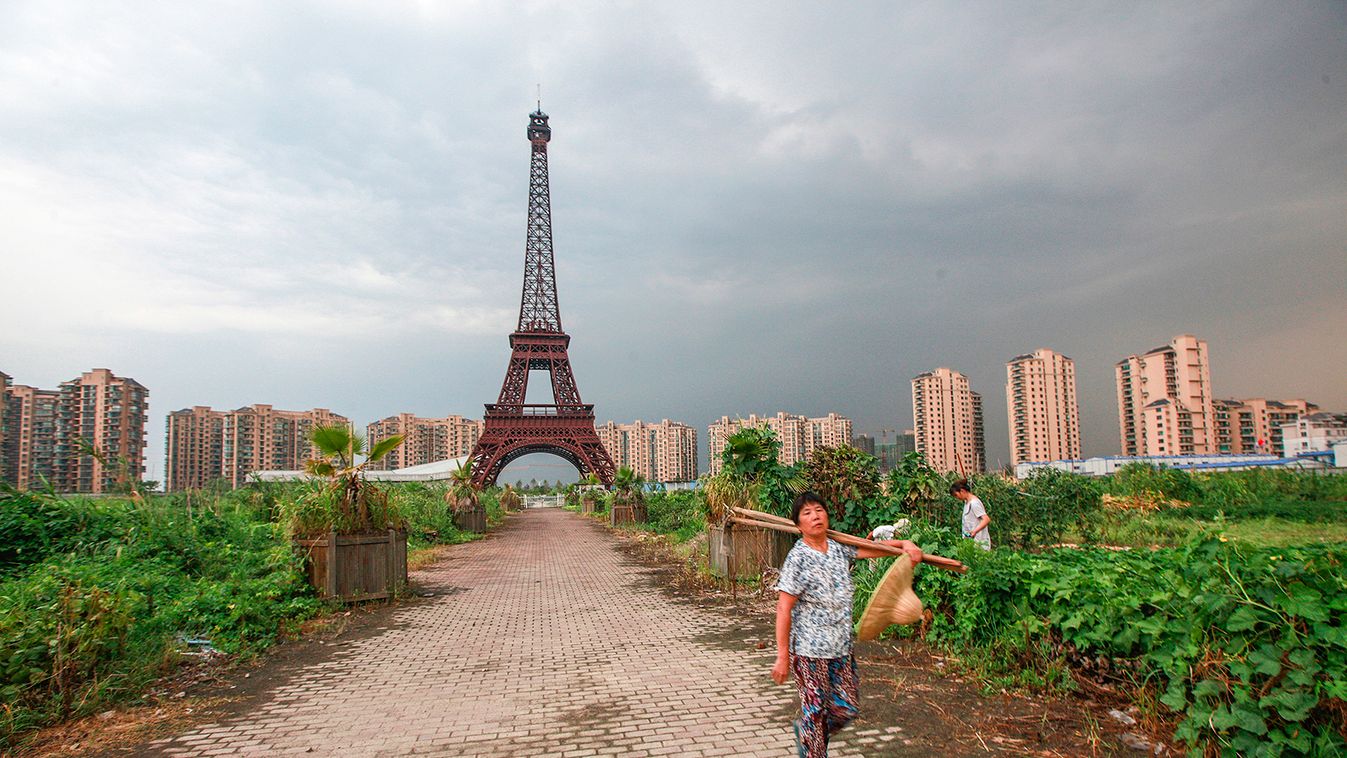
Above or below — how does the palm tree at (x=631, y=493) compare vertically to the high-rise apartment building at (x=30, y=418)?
below

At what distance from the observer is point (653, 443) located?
10394 centimetres

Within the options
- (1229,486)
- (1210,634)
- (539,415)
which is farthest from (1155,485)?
(539,415)

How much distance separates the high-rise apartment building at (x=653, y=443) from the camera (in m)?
102

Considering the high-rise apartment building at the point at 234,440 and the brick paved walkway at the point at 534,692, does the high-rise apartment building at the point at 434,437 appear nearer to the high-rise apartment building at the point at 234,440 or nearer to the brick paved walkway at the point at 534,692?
the high-rise apartment building at the point at 234,440

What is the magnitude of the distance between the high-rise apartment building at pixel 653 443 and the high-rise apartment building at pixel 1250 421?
6331 centimetres

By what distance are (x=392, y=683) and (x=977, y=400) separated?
72.7 m

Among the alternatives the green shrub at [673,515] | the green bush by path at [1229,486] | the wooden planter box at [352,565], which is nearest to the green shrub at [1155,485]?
the green bush by path at [1229,486]

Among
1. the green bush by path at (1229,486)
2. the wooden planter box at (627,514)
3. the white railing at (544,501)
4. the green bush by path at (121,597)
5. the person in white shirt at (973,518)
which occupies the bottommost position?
the white railing at (544,501)

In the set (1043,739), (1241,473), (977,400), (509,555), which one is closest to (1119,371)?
(977,400)

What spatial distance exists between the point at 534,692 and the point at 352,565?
4602 mm

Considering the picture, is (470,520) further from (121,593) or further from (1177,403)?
(1177,403)

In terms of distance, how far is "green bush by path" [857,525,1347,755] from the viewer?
283 cm

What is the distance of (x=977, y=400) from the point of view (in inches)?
2739

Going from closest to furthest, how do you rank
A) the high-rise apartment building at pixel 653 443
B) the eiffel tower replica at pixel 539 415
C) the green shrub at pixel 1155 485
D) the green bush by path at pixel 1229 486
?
1. the green bush by path at pixel 1229 486
2. the green shrub at pixel 1155 485
3. the eiffel tower replica at pixel 539 415
4. the high-rise apartment building at pixel 653 443
